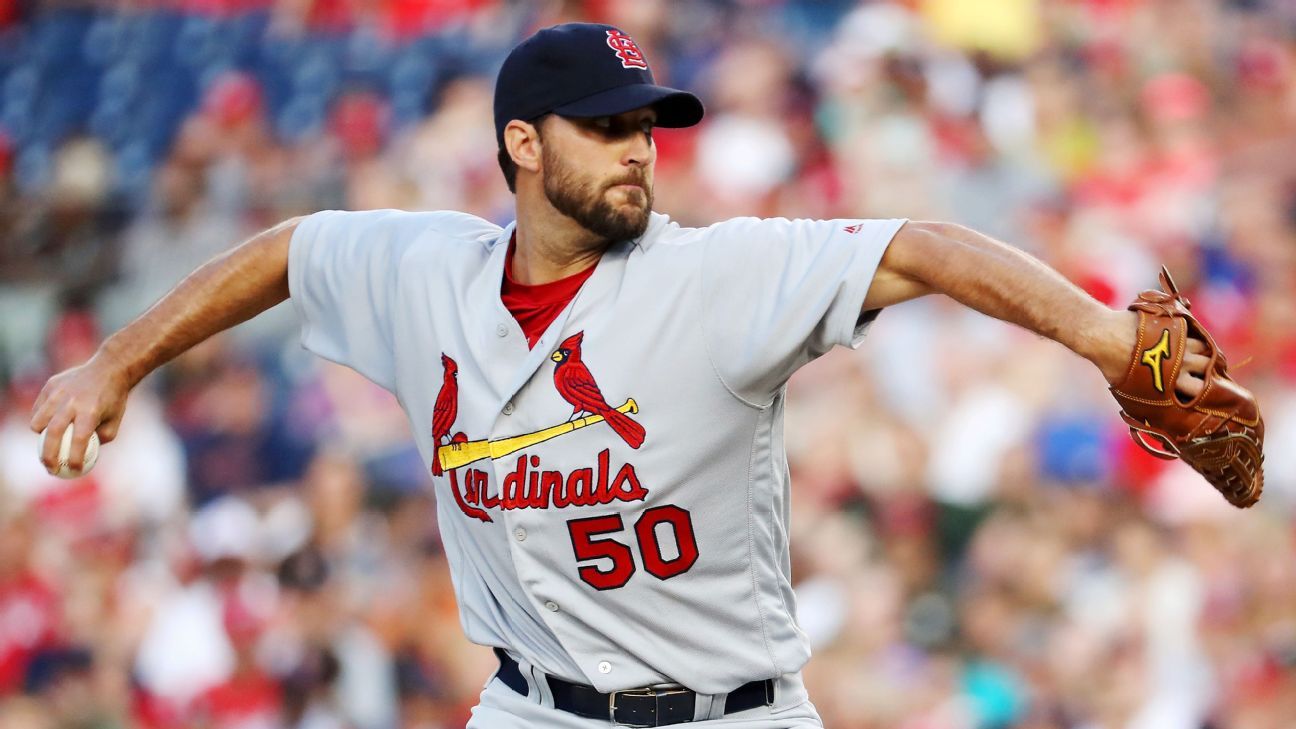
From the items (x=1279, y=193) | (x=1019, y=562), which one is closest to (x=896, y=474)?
(x=1019, y=562)

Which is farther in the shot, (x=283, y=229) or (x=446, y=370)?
(x=283, y=229)

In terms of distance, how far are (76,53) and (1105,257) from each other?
5.56 m

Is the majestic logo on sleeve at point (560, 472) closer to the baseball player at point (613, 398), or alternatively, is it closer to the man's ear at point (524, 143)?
the baseball player at point (613, 398)

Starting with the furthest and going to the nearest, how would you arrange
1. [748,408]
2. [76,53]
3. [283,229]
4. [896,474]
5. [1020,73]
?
[76,53] < [1020,73] < [896,474] < [283,229] < [748,408]

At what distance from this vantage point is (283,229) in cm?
338

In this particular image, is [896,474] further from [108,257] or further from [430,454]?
[108,257]

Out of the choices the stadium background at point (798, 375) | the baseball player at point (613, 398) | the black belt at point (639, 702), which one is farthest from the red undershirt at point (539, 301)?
the stadium background at point (798, 375)

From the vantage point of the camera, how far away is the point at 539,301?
3102 millimetres

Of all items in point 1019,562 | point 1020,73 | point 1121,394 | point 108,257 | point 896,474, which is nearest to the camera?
point 1121,394

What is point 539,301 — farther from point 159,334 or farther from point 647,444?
point 159,334

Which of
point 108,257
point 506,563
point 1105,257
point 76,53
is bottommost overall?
point 506,563

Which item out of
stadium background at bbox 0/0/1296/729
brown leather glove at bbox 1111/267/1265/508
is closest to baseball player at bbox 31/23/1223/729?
brown leather glove at bbox 1111/267/1265/508

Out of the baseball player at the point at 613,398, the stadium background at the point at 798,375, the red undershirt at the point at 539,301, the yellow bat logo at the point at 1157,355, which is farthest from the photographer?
the stadium background at the point at 798,375

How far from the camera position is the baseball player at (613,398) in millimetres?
2850
